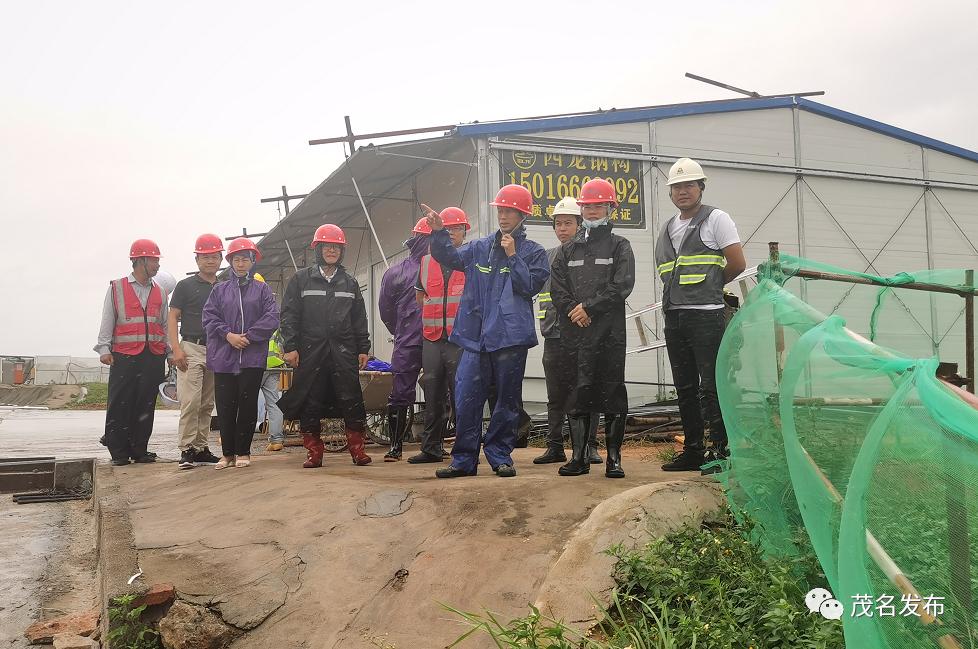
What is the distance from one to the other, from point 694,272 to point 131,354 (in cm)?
563

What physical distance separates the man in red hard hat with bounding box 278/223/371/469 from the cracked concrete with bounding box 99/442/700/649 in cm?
112

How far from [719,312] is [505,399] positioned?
1.51m

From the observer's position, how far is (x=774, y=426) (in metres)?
3.46

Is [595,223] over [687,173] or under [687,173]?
under

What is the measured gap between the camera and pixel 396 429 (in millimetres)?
7707

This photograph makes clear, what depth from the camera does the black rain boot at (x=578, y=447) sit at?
209 inches

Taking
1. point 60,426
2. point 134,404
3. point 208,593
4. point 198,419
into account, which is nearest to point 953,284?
point 208,593


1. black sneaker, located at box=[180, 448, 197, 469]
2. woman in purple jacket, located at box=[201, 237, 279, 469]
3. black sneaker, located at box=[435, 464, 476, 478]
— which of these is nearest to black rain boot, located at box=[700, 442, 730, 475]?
black sneaker, located at box=[435, 464, 476, 478]

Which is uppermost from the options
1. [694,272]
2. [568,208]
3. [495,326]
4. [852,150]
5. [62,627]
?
[852,150]

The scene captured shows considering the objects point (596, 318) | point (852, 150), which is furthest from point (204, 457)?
point (852, 150)

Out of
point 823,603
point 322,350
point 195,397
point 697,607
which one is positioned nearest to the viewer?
point 823,603

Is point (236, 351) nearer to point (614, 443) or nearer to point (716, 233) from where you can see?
point (614, 443)

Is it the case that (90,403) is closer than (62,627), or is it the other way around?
(62,627)

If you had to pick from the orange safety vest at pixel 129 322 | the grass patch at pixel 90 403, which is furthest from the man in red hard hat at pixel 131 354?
the grass patch at pixel 90 403
